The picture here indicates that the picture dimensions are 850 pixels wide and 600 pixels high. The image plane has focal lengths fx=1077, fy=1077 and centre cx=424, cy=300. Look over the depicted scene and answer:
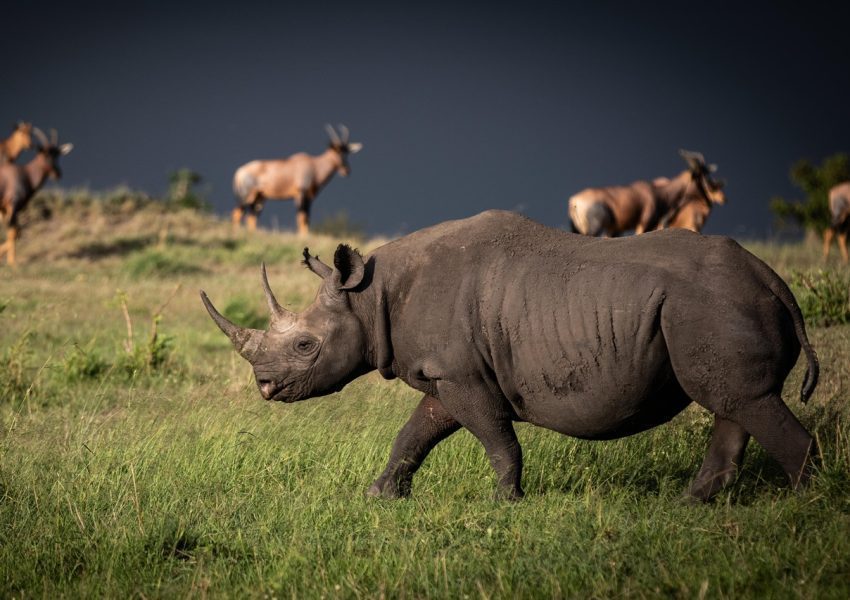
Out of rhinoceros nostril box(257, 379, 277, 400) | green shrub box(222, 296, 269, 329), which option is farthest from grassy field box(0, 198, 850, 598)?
green shrub box(222, 296, 269, 329)

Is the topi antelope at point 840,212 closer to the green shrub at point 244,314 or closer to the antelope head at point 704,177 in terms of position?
the antelope head at point 704,177

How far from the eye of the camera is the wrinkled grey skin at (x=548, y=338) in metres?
5.29

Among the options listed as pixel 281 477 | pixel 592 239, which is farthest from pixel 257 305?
pixel 592 239

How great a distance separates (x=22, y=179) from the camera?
2197cm

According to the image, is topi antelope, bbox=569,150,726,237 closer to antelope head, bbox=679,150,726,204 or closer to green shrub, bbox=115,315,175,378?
antelope head, bbox=679,150,726,204

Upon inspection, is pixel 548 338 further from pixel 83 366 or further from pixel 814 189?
pixel 814 189

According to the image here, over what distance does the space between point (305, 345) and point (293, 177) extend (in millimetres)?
21182

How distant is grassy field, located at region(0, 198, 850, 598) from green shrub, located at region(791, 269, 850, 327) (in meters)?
0.69

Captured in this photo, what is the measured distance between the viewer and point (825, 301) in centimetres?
1087

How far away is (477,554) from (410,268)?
1.73 m

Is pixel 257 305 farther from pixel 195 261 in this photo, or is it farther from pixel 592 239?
pixel 592 239

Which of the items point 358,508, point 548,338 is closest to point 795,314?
point 548,338

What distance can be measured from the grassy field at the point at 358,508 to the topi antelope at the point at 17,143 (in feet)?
49.3

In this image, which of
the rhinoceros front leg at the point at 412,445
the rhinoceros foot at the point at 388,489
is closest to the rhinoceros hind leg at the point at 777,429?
the rhinoceros front leg at the point at 412,445
